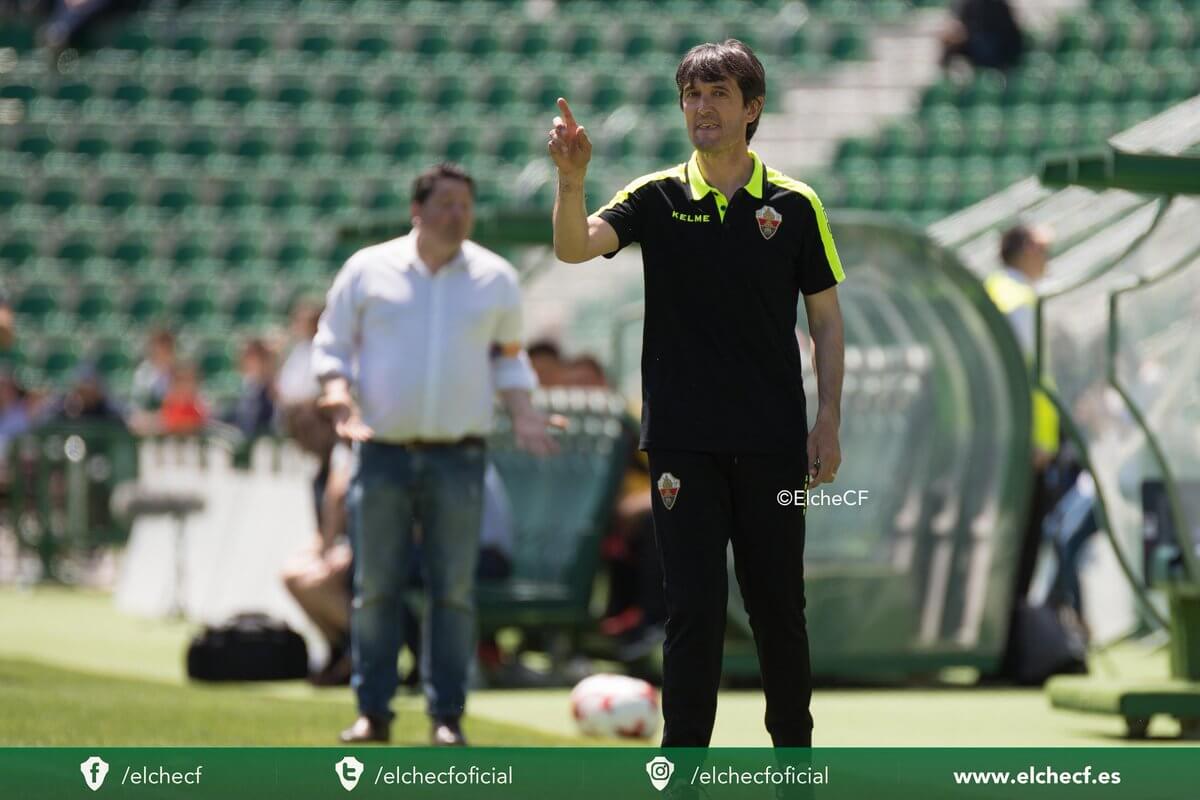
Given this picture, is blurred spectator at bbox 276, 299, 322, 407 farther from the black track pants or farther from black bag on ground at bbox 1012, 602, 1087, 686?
the black track pants

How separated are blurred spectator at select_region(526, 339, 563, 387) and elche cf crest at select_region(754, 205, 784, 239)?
6.62 m

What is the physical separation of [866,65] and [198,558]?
456 inches

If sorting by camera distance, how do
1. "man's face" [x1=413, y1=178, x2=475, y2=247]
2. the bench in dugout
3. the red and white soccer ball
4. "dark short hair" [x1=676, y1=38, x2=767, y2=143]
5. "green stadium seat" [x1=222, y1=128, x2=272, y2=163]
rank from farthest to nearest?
"green stadium seat" [x1=222, y1=128, x2=272, y2=163], the bench in dugout, the red and white soccer ball, "man's face" [x1=413, y1=178, x2=475, y2=247], "dark short hair" [x1=676, y1=38, x2=767, y2=143]

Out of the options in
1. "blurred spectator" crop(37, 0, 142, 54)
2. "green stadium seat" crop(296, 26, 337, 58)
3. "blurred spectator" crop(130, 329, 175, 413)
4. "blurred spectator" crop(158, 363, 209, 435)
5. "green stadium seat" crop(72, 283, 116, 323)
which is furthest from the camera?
"green stadium seat" crop(296, 26, 337, 58)

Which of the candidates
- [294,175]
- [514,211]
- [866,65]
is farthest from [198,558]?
[866,65]

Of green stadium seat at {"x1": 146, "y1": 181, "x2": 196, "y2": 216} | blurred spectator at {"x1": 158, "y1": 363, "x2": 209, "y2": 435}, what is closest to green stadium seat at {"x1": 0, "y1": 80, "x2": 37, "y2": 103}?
green stadium seat at {"x1": 146, "y1": 181, "x2": 196, "y2": 216}

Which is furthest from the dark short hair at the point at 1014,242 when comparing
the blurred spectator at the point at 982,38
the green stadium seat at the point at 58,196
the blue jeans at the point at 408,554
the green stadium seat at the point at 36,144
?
the green stadium seat at the point at 36,144

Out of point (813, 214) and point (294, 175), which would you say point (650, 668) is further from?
point (294, 175)

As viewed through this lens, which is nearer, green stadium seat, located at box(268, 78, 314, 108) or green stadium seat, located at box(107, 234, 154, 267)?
green stadium seat, located at box(107, 234, 154, 267)

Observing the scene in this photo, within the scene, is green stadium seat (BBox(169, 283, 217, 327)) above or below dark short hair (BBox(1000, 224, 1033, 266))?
below

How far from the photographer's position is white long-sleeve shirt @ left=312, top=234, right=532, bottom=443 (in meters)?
7.91

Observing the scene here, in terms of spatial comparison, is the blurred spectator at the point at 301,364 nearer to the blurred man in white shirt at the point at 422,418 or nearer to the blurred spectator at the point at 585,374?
the blurred spectator at the point at 585,374

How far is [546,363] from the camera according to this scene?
12.0m
